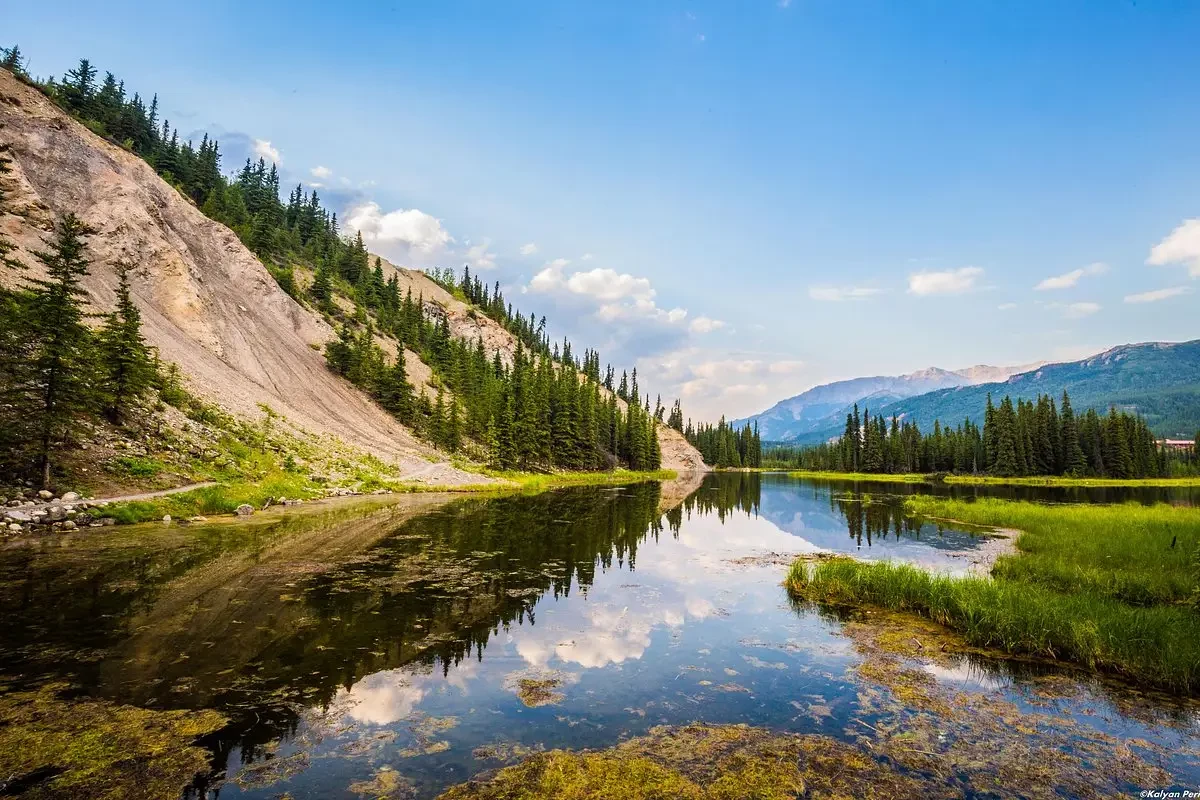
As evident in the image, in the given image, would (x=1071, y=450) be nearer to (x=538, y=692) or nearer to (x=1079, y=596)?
(x=1079, y=596)

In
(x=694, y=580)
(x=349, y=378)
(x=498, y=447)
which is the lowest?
(x=694, y=580)

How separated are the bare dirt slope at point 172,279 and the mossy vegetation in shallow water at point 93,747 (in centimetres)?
4684

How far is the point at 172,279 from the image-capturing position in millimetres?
63688

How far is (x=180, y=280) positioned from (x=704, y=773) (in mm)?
79148

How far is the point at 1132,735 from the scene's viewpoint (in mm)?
8906

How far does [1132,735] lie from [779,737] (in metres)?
5.90

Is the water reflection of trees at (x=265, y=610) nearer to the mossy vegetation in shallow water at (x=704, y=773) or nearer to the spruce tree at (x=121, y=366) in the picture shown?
the mossy vegetation in shallow water at (x=704, y=773)

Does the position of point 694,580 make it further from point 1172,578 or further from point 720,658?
point 1172,578

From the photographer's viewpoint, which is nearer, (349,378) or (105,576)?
(105,576)

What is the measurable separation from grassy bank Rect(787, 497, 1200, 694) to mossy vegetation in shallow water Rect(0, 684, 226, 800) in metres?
16.8

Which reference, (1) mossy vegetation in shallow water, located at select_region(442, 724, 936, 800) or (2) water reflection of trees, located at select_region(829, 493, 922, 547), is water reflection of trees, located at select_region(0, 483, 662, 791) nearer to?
(1) mossy vegetation in shallow water, located at select_region(442, 724, 936, 800)

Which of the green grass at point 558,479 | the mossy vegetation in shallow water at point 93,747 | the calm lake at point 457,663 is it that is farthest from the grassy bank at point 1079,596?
the green grass at point 558,479

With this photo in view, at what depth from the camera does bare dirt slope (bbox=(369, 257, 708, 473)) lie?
559 ft

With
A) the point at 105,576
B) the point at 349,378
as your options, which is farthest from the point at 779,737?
A: the point at 349,378
